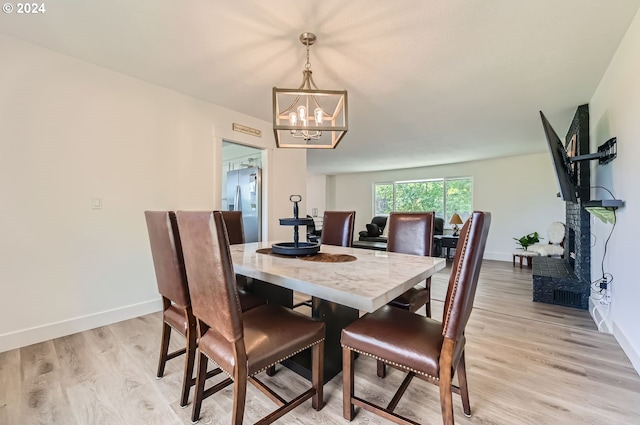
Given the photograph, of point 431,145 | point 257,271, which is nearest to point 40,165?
point 257,271

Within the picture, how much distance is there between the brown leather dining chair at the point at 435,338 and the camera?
3.62 feet

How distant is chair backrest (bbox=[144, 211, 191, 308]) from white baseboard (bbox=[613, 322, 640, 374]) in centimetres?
289

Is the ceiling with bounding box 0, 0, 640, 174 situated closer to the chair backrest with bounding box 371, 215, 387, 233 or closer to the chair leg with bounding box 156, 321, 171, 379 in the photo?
the chair leg with bounding box 156, 321, 171, 379

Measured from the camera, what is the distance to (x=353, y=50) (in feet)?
7.29

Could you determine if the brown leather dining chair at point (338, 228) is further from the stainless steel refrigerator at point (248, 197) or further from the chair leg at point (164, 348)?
the stainless steel refrigerator at point (248, 197)

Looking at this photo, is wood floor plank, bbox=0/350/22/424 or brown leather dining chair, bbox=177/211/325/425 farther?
wood floor plank, bbox=0/350/22/424

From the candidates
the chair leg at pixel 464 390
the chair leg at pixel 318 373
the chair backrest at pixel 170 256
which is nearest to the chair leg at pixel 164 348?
the chair backrest at pixel 170 256

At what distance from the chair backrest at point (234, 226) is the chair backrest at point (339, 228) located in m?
0.84

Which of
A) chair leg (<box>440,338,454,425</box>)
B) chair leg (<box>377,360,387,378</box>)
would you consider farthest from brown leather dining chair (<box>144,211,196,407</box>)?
chair leg (<box>440,338,454,425</box>)

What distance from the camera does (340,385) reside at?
5.56 feet

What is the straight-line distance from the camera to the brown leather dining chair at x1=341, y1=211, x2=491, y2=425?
3.62 ft

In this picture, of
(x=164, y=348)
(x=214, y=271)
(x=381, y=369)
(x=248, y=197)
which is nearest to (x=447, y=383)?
(x=381, y=369)

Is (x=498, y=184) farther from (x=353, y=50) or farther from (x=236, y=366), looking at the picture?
(x=236, y=366)

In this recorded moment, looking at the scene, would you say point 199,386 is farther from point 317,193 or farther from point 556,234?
point 317,193
